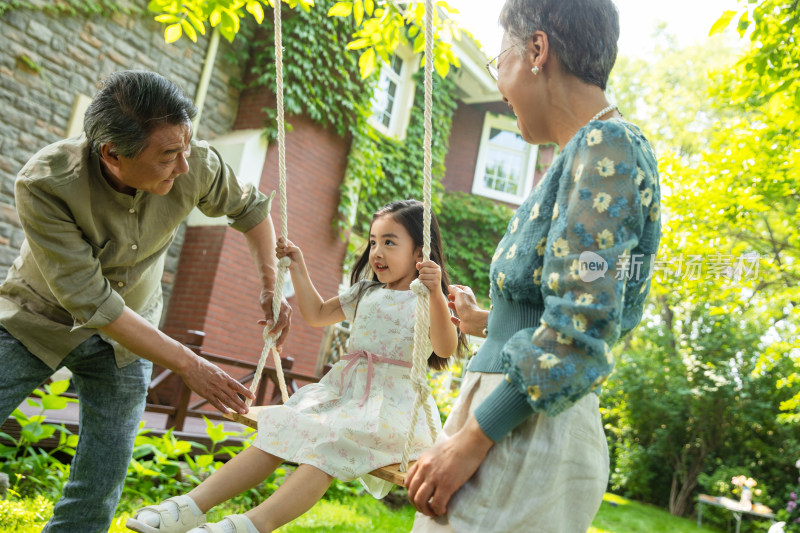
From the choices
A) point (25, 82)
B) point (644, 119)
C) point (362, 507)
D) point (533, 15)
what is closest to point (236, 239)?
point (25, 82)

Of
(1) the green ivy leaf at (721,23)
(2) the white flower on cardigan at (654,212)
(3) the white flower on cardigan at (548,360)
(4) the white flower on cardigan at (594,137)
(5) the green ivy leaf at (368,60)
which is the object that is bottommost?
(3) the white flower on cardigan at (548,360)

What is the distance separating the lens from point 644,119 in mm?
17781

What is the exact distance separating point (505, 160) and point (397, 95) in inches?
116

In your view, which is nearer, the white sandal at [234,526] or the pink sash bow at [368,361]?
the white sandal at [234,526]

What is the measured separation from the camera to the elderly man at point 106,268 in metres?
1.91

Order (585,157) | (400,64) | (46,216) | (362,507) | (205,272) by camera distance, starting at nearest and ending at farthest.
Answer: (585,157)
(46,216)
(362,507)
(205,272)
(400,64)

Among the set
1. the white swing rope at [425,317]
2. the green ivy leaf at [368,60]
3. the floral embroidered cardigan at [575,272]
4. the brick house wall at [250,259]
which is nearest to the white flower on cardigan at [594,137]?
the floral embroidered cardigan at [575,272]

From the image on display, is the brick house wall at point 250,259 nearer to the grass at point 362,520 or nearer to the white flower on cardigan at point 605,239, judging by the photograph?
the grass at point 362,520

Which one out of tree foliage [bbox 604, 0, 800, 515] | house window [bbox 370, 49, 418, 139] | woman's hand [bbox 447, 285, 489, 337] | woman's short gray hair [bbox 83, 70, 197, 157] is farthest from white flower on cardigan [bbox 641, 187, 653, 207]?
house window [bbox 370, 49, 418, 139]

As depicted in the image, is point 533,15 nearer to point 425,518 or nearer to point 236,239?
point 425,518

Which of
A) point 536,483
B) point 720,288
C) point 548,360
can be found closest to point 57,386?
point 536,483

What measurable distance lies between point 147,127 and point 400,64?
27.7 ft

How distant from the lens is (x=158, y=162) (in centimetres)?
197

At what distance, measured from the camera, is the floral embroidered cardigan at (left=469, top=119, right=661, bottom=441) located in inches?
41.9
